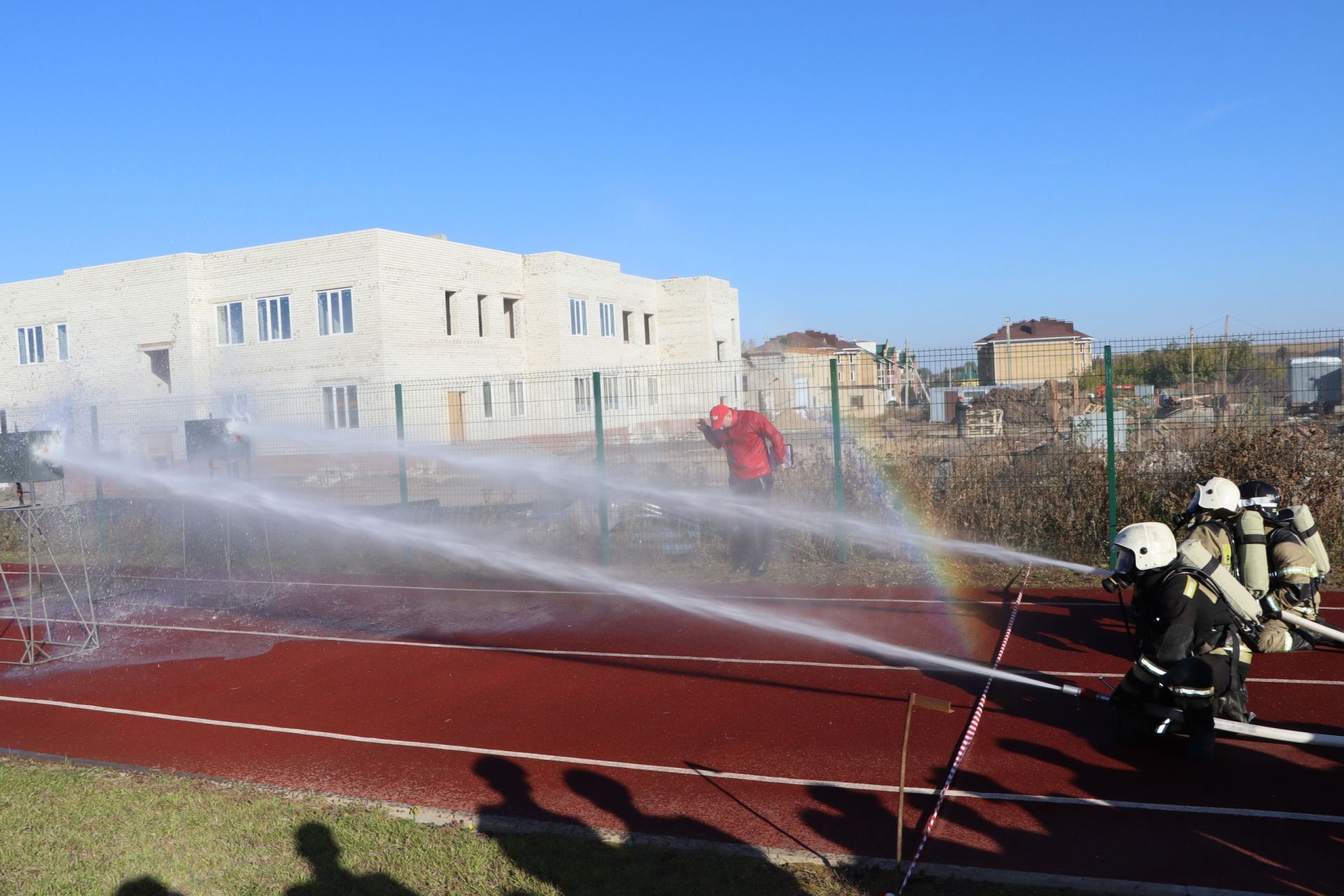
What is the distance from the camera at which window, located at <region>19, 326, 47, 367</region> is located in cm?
4319

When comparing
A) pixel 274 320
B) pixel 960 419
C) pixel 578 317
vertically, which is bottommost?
pixel 960 419

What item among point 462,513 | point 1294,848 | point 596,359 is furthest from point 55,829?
point 596,359

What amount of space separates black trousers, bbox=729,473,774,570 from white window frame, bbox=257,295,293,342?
29.7 metres

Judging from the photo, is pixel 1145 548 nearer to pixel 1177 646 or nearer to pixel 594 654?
pixel 1177 646

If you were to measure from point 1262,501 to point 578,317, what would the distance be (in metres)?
38.7

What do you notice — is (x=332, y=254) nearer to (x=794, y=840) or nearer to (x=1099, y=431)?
(x=1099, y=431)

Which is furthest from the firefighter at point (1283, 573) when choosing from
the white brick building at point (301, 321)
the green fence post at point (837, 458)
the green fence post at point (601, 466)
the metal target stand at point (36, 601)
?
the white brick building at point (301, 321)

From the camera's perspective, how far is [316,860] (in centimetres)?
531

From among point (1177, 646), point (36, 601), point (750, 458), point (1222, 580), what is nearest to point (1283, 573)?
point (1222, 580)

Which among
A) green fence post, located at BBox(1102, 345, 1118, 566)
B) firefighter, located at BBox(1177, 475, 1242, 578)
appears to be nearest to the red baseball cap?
green fence post, located at BBox(1102, 345, 1118, 566)

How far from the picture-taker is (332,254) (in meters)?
37.4

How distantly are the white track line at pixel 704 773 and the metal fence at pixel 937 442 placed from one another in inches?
232

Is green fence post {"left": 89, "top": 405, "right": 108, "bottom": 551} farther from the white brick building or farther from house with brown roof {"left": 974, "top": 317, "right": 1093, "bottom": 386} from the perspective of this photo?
house with brown roof {"left": 974, "top": 317, "right": 1093, "bottom": 386}

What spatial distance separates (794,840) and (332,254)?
35.7 metres
